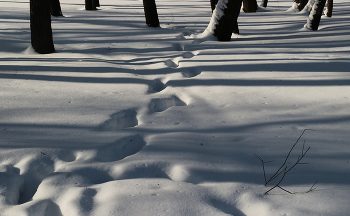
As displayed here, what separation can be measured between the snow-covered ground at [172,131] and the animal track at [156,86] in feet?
0.07

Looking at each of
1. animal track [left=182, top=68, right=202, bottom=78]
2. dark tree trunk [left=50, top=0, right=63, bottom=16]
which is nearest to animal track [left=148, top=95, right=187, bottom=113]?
animal track [left=182, top=68, right=202, bottom=78]

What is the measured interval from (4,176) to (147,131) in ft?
3.48

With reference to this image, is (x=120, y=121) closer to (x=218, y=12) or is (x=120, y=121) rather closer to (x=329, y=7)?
(x=218, y=12)

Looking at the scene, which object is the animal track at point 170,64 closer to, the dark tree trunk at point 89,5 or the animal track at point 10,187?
the animal track at point 10,187

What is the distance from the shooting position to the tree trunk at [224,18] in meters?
5.60

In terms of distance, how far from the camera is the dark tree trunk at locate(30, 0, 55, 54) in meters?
4.41

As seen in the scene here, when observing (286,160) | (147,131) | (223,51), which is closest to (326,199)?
(286,160)

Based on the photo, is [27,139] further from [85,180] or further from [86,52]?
[86,52]

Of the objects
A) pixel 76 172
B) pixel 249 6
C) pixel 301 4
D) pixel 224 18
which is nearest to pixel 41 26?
pixel 224 18

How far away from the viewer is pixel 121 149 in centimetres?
217

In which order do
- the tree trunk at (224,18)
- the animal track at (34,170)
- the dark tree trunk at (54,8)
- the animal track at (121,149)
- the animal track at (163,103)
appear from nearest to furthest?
the animal track at (34,170) → the animal track at (121,149) → the animal track at (163,103) → the tree trunk at (224,18) → the dark tree trunk at (54,8)

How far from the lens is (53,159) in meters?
1.98

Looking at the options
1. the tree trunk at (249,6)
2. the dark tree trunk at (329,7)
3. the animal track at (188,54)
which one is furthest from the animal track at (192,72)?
the tree trunk at (249,6)

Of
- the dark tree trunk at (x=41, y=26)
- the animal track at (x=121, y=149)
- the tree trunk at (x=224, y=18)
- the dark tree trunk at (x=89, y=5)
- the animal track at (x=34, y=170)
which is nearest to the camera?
the animal track at (x=34, y=170)
